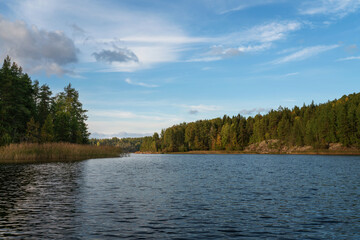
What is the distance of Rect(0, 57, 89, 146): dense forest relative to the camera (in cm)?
8169

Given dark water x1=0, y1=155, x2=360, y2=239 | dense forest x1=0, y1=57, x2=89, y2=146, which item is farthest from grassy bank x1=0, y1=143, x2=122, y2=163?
Result: dark water x1=0, y1=155, x2=360, y2=239

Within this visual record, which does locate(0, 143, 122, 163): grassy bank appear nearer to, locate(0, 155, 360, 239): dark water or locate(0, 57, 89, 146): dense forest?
locate(0, 57, 89, 146): dense forest

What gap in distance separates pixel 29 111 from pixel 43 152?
29.1 m

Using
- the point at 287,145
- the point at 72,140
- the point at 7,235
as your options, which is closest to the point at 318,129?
the point at 287,145

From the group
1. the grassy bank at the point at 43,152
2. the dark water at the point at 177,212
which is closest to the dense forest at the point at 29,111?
the grassy bank at the point at 43,152

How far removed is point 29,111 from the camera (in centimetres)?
8919

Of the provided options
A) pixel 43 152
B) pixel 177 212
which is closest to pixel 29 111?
pixel 43 152

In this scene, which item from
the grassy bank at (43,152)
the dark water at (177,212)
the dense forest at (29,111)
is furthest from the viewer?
the dense forest at (29,111)

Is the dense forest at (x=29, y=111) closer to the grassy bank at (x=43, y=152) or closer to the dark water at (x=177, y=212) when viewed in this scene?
the grassy bank at (x=43, y=152)

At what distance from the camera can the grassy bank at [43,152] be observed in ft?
197

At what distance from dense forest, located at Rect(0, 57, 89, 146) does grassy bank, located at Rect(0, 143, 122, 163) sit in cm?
1127

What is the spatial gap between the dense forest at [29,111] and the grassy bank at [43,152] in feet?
37.0

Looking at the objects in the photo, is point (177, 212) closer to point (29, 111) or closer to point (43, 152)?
point (43, 152)

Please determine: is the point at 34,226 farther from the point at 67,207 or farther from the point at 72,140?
the point at 72,140
